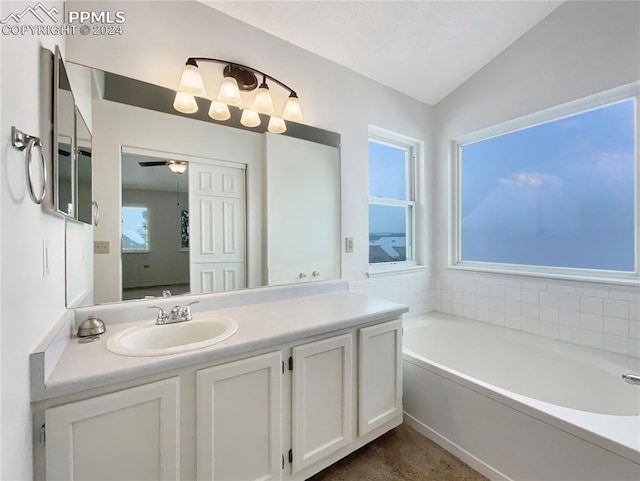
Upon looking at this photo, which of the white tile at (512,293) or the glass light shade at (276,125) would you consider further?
the white tile at (512,293)

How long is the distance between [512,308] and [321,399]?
185cm

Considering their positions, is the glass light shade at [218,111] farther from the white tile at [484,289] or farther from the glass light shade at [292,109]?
the white tile at [484,289]

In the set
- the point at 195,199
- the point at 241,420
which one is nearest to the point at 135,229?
the point at 195,199

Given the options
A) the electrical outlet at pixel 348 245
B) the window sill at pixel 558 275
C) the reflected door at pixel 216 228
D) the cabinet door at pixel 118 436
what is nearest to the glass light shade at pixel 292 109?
the reflected door at pixel 216 228

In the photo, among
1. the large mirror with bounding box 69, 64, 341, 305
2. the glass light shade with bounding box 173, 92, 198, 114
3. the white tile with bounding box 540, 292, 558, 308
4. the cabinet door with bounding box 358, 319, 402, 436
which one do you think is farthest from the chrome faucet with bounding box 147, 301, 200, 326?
the white tile with bounding box 540, 292, 558, 308

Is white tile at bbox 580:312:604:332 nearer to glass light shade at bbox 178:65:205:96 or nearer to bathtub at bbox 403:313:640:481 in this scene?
bathtub at bbox 403:313:640:481

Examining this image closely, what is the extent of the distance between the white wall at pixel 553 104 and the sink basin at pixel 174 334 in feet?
7.25

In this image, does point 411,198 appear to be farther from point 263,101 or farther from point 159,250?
point 159,250

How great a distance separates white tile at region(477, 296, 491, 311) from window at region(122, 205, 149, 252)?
262cm

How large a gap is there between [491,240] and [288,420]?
7.47 feet

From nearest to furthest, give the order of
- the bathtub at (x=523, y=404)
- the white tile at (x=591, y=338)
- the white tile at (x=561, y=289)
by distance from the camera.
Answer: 1. the bathtub at (x=523, y=404)
2. the white tile at (x=591, y=338)
3. the white tile at (x=561, y=289)

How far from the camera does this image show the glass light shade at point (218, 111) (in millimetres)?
1657

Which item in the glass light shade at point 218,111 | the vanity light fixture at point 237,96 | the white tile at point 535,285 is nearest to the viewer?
the vanity light fixture at point 237,96

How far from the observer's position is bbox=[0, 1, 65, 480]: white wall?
653 mm
